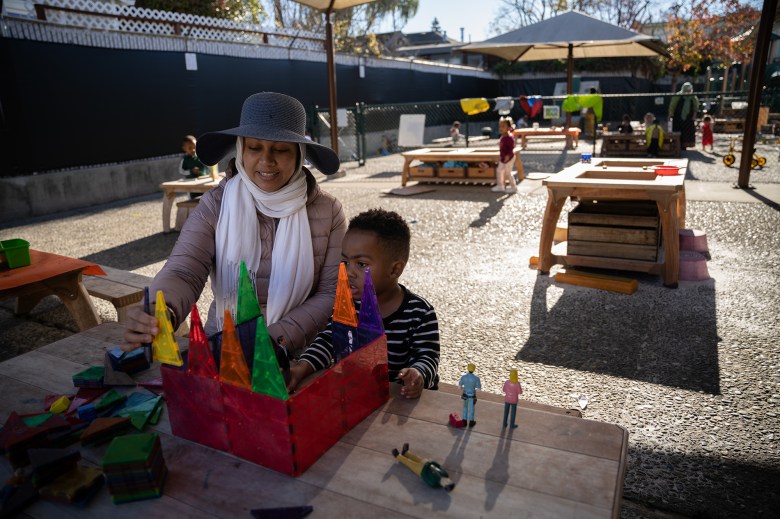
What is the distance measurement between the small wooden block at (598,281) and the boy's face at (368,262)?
127 inches

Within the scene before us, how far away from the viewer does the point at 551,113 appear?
1703 cm

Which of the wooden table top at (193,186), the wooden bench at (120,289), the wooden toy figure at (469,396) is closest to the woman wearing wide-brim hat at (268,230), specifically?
the wooden toy figure at (469,396)

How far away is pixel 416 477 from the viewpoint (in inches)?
53.5

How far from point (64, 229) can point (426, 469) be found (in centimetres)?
877

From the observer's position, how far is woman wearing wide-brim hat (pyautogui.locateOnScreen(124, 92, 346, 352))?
2336 millimetres

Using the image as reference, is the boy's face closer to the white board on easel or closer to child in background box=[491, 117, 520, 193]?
child in background box=[491, 117, 520, 193]

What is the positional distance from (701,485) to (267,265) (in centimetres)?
213

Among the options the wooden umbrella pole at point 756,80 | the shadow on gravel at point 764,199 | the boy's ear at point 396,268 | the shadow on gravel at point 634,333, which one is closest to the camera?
the boy's ear at point 396,268

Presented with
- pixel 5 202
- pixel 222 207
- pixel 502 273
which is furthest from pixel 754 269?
pixel 5 202

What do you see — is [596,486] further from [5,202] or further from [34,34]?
[34,34]

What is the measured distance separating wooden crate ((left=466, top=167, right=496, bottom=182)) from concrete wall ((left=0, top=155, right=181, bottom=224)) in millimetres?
6441

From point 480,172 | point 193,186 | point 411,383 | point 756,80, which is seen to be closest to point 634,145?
point 756,80

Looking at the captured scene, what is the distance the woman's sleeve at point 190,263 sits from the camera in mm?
2180

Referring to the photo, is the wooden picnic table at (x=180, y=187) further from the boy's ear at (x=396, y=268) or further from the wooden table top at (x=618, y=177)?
the boy's ear at (x=396, y=268)
